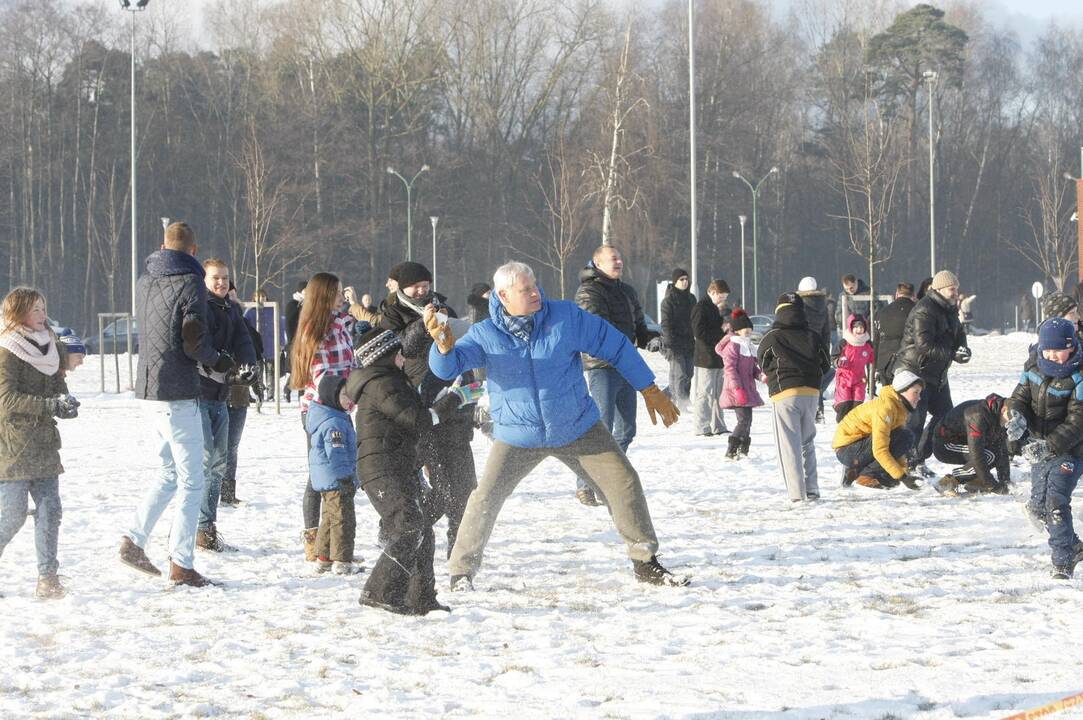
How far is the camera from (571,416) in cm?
668

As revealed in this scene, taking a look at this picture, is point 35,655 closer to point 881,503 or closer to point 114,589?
point 114,589

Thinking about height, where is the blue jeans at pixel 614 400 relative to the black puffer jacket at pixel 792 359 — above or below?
below

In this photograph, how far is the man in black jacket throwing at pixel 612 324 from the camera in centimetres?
973

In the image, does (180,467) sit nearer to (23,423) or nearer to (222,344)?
(23,423)

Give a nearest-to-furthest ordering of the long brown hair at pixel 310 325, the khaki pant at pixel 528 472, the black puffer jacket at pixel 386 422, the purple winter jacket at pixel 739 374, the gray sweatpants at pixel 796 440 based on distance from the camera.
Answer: the black puffer jacket at pixel 386 422 → the khaki pant at pixel 528 472 → the long brown hair at pixel 310 325 → the gray sweatpants at pixel 796 440 → the purple winter jacket at pixel 739 374

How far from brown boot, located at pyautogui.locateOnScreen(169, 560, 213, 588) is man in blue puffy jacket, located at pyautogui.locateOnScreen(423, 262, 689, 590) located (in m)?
1.33

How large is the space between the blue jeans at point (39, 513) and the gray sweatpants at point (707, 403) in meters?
8.89

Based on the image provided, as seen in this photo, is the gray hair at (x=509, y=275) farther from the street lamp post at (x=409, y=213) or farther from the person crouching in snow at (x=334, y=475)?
the street lamp post at (x=409, y=213)

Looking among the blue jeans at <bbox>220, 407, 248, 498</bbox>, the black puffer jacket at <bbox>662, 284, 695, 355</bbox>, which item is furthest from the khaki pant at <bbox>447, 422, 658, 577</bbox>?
the black puffer jacket at <bbox>662, 284, 695, 355</bbox>

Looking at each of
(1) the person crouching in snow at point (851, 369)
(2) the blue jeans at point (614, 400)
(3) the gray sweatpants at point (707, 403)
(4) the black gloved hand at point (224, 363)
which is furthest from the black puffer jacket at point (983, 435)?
(4) the black gloved hand at point (224, 363)

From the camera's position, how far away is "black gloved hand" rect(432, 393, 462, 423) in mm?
7371

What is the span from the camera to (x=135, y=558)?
7.23 meters

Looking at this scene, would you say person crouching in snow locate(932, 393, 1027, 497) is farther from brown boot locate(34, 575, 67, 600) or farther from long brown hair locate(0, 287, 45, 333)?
long brown hair locate(0, 287, 45, 333)

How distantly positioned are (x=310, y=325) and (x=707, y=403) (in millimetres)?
8012
